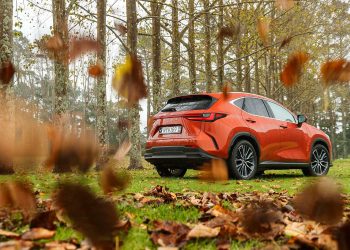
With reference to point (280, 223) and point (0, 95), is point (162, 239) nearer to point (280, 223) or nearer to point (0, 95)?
point (280, 223)

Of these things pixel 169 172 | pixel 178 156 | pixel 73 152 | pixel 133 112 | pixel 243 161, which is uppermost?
pixel 133 112

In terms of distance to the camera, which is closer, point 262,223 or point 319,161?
point 262,223

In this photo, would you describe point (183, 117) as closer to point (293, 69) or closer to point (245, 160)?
point (245, 160)

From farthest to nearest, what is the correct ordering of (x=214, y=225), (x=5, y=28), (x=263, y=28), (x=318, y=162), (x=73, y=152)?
(x=263, y=28), (x=318, y=162), (x=5, y=28), (x=73, y=152), (x=214, y=225)

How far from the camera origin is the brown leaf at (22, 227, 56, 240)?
8.40ft

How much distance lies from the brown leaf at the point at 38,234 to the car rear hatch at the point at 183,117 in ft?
18.3

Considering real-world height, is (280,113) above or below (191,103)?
below

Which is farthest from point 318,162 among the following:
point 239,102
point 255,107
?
point 239,102

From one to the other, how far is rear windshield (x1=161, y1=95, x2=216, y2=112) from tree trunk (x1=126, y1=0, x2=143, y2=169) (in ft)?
13.4

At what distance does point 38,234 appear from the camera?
2.63 m

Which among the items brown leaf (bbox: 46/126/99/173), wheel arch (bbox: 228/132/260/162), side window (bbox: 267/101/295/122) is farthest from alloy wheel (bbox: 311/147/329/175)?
brown leaf (bbox: 46/126/99/173)

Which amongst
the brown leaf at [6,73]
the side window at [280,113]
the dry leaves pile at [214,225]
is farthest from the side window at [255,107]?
the dry leaves pile at [214,225]

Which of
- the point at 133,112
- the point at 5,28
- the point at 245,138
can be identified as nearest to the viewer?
the point at 245,138

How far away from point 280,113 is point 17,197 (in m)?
7.44
